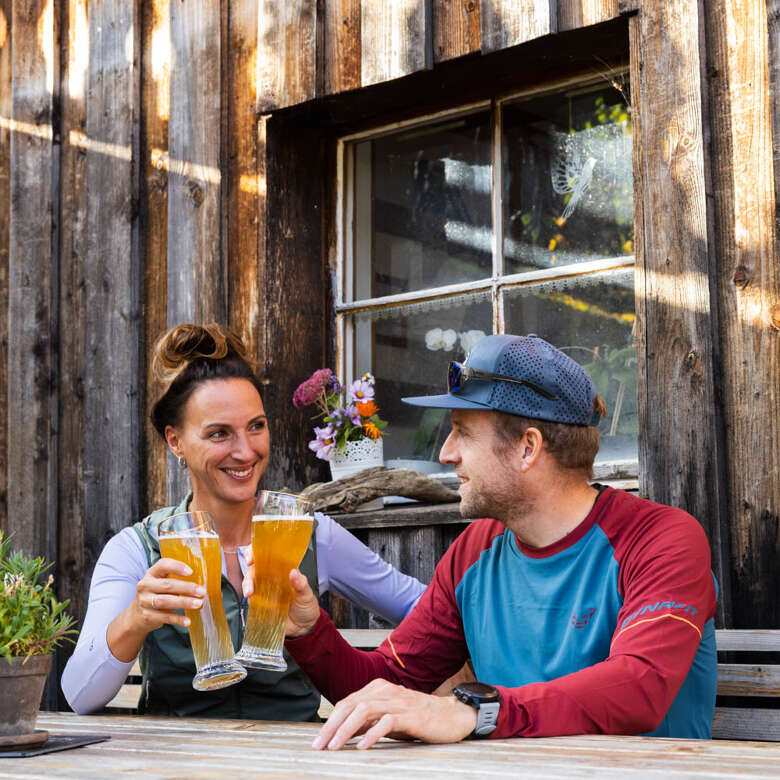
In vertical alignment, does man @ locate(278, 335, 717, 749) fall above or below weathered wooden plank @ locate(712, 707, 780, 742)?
above

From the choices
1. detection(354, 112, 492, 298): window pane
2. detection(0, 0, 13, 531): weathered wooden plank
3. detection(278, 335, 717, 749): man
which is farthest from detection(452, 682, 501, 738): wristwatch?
detection(0, 0, 13, 531): weathered wooden plank

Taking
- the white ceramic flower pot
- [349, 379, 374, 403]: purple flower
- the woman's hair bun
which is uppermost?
the woman's hair bun

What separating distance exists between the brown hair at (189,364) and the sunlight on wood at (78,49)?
1888 mm

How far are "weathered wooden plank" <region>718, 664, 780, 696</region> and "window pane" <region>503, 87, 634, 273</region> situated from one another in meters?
1.28

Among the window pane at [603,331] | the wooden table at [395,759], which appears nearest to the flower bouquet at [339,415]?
the window pane at [603,331]

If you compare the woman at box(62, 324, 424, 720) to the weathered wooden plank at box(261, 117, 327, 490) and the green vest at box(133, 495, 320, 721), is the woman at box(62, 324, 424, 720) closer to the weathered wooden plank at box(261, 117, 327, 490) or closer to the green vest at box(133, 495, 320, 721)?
the green vest at box(133, 495, 320, 721)

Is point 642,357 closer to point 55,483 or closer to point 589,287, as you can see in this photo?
point 589,287

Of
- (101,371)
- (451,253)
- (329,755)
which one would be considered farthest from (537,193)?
(329,755)

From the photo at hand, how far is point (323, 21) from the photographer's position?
3578 millimetres

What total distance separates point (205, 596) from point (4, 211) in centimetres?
298

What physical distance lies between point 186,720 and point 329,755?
59 cm

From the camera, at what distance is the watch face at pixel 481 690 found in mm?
1631

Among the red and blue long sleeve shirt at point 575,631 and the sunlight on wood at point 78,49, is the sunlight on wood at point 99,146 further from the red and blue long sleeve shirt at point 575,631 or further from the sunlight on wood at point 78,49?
the red and blue long sleeve shirt at point 575,631

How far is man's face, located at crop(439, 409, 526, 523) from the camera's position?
7.36 feet
